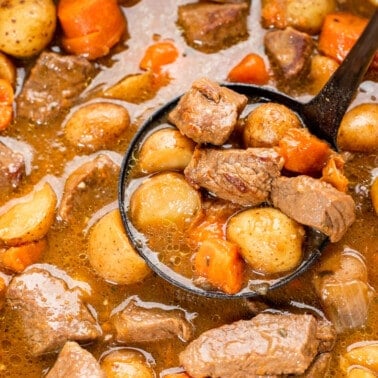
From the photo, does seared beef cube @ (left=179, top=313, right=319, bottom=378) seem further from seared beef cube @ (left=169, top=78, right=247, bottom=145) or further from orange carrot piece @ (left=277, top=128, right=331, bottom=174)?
seared beef cube @ (left=169, top=78, right=247, bottom=145)

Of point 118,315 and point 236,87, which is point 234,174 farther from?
point 118,315

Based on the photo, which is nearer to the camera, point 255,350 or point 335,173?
point 335,173

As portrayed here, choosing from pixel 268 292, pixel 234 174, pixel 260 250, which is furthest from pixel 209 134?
pixel 268 292

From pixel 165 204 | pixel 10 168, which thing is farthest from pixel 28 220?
pixel 165 204

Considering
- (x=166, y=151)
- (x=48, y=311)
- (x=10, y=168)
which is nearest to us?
(x=166, y=151)

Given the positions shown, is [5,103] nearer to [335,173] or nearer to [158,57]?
[158,57]
